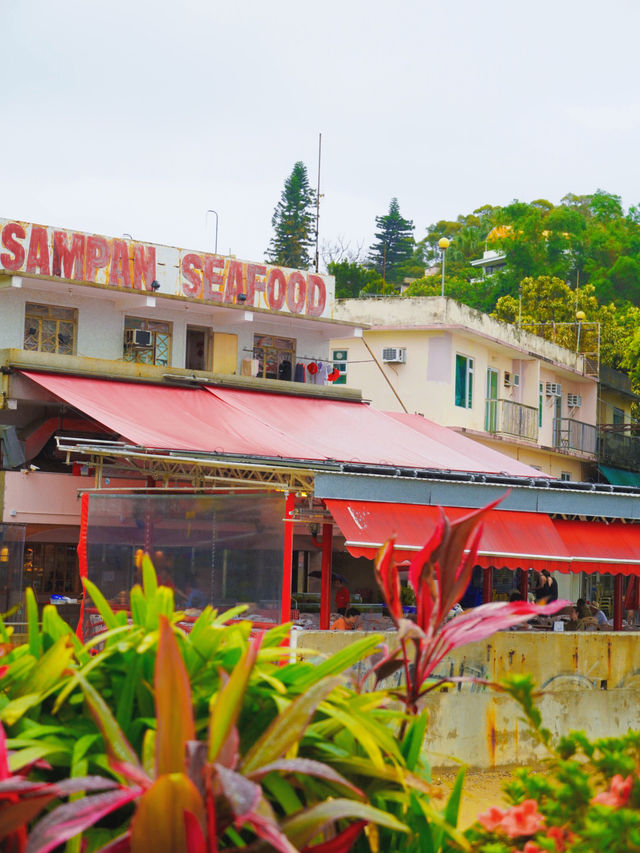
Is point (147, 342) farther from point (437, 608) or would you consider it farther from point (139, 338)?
point (437, 608)

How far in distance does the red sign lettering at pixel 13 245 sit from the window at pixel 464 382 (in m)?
13.6

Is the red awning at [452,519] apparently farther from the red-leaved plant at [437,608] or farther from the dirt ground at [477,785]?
the red-leaved plant at [437,608]

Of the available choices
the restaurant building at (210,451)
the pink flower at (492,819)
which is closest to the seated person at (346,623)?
the restaurant building at (210,451)

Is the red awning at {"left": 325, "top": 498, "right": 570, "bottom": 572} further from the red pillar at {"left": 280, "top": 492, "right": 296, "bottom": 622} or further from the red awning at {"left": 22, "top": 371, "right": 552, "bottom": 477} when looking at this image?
the red awning at {"left": 22, "top": 371, "right": 552, "bottom": 477}

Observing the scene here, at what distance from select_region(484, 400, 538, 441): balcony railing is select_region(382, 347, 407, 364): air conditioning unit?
3.00m

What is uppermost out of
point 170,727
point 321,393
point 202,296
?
point 202,296

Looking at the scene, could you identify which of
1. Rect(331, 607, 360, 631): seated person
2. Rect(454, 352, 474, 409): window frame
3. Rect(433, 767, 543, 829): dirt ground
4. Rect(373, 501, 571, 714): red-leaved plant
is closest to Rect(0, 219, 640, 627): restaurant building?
Rect(331, 607, 360, 631): seated person

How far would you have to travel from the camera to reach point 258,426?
2197 centimetres

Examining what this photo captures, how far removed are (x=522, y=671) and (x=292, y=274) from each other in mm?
15063

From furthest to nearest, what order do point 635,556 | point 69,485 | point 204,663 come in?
point 69,485 < point 635,556 < point 204,663

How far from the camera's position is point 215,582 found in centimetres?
1709

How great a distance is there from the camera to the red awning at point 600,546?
18922 millimetres

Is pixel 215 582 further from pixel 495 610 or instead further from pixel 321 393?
pixel 495 610

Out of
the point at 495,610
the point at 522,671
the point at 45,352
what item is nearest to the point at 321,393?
the point at 45,352
